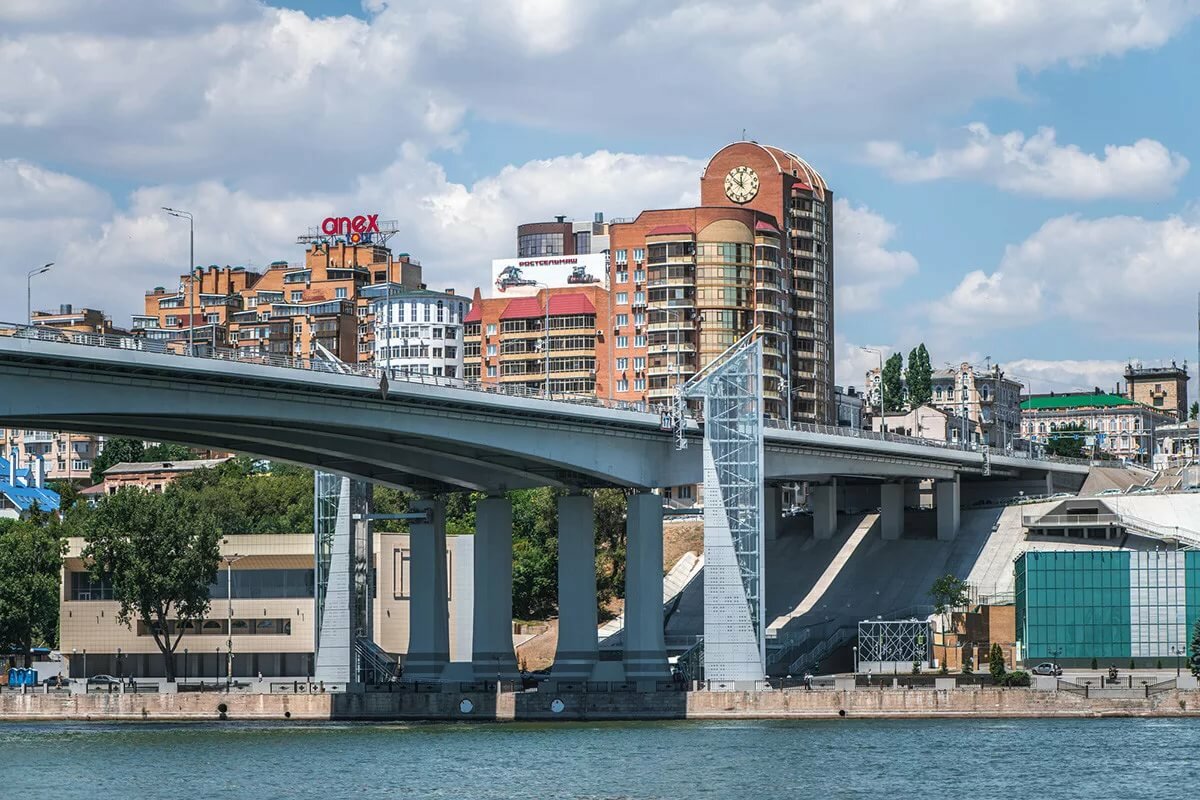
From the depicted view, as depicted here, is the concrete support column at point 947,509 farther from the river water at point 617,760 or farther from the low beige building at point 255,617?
the river water at point 617,760

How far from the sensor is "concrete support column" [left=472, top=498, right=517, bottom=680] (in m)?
116

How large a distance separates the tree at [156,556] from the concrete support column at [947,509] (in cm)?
5418

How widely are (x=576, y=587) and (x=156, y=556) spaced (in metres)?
27.6

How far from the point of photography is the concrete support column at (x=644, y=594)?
111 meters

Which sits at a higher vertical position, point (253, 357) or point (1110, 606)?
point (253, 357)

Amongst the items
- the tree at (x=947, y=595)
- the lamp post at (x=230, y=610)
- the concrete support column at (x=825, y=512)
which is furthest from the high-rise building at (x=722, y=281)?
the lamp post at (x=230, y=610)

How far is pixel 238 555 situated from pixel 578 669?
28317 millimetres

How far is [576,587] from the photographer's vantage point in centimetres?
11338

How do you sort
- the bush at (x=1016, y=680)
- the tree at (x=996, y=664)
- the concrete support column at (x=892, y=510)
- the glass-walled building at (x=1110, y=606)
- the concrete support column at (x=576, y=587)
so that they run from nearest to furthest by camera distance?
the bush at (x=1016, y=680) < the tree at (x=996, y=664) < the concrete support column at (x=576, y=587) < the glass-walled building at (x=1110, y=606) < the concrete support column at (x=892, y=510)

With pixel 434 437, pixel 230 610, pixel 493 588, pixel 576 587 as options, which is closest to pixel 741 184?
pixel 230 610

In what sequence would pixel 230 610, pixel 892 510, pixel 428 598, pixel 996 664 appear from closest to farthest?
pixel 996 664 → pixel 428 598 → pixel 230 610 → pixel 892 510

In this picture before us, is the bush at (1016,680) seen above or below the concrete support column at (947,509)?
below

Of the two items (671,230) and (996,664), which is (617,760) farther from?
(671,230)

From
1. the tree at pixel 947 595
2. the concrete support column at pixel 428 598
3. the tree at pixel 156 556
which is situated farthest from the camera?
the tree at pixel 947 595
